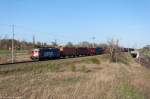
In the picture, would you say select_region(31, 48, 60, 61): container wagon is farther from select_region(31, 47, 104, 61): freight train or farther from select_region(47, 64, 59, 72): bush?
select_region(47, 64, 59, 72): bush

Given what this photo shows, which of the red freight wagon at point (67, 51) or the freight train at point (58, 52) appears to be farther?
the red freight wagon at point (67, 51)

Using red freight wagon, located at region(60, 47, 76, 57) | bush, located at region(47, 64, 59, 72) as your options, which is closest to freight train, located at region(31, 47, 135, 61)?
red freight wagon, located at region(60, 47, 76, 57)

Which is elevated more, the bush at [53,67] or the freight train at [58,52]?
the freight train at [58,52]

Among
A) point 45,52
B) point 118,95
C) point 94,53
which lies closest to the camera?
point 118,95

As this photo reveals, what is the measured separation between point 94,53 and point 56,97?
7196cm

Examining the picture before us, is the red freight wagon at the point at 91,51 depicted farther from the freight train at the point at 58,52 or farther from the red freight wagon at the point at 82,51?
the red freight wagon at the point at 82,51

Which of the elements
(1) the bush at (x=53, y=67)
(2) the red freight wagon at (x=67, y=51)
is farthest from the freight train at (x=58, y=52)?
(1) the bush at (x=53, y=67)

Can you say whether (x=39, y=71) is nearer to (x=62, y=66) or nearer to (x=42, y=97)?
(x=62, y=66)

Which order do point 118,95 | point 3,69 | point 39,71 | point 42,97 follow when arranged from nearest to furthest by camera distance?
point 42,97 → point 118,95 → point 3,69 → point 39,71

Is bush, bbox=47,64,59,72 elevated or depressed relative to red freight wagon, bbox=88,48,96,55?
depressed

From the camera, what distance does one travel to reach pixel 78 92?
54.1 ft

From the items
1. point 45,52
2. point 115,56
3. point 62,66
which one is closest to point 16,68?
point 62,66

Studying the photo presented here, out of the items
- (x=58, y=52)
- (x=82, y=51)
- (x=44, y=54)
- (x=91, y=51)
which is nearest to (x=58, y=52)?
(x=58, y=52)

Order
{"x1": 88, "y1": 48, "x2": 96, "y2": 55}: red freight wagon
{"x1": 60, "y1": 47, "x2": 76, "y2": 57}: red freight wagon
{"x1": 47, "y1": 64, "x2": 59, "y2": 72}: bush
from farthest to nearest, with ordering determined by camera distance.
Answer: {"x1": 88, "y1": 48, "x2": 96, "y2": 55}: red freight wagon, {"x1": 60, "y1": 47, "x2": 76, "y2": 57}: red freight wagon, {"x1": 47, "y1": 64, "x2": 59, "y2": 72}: bush
